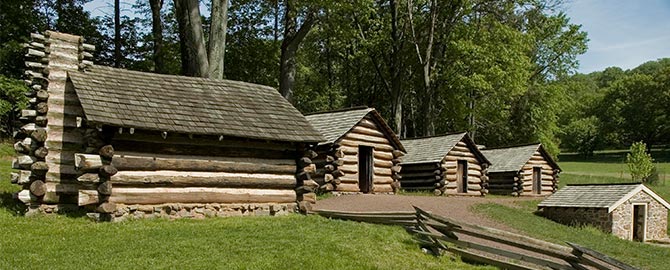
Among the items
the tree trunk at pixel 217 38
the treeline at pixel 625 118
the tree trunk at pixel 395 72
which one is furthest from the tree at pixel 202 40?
the treeline at pixel 625 118

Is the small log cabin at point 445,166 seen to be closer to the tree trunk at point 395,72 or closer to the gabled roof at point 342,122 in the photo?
the gabled roof at point 342,122

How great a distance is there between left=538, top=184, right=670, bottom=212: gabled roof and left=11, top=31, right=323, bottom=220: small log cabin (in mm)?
13682

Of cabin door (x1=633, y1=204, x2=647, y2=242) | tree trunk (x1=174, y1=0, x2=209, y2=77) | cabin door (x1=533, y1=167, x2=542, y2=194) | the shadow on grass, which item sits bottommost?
cabin door (x1=633, y1=204, x2=647, y2=242)

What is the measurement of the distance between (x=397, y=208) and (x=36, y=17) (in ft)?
83.1

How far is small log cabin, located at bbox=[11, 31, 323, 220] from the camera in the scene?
48.5 feet

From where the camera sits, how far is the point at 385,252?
43.0 ft

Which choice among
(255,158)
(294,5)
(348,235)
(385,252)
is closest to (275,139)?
(255,158)

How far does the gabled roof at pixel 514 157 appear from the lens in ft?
130

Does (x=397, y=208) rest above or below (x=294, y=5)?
below

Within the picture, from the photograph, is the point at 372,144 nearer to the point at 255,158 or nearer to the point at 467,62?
the point at 255,158

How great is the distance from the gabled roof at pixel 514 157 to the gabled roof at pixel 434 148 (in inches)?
203

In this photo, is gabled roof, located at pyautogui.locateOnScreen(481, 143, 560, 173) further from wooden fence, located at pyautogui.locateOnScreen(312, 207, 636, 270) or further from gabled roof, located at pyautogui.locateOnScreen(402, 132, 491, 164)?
wooden fence, located at pyautogui.locateOnScreen(312, 207, 636, 270)

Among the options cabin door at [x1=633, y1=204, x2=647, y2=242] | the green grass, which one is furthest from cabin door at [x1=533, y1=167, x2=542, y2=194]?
the green grass

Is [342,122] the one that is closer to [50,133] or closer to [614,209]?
[614,209]
